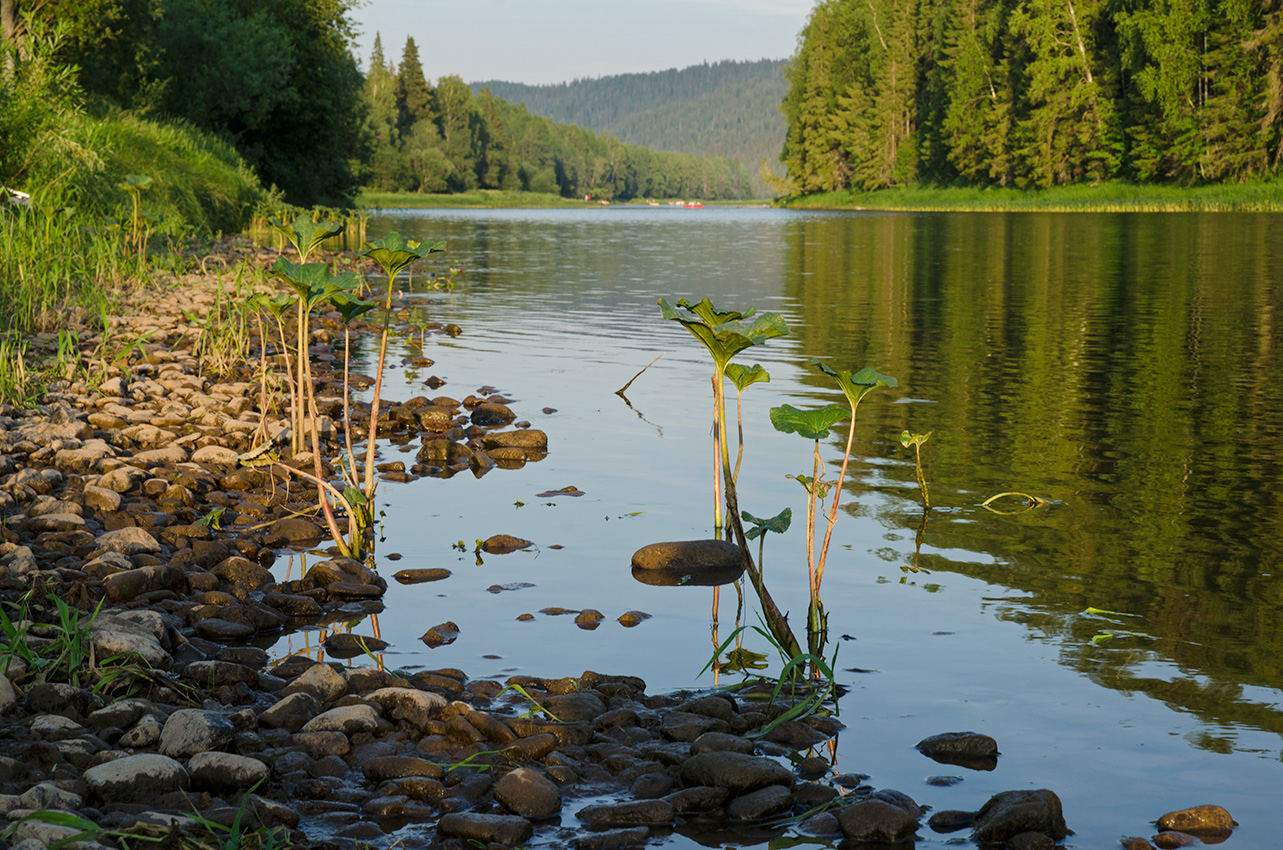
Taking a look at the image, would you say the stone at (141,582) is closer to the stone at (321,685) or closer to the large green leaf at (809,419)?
the stone at (321,685)

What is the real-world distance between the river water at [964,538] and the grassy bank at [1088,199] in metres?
38.2

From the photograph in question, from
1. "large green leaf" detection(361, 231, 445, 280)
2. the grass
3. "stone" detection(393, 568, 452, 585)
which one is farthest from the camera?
the grass

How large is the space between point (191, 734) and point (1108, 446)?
6.88 m

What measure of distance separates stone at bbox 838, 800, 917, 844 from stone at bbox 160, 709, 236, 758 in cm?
194

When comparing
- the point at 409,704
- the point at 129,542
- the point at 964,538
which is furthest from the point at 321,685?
the point at 964,538

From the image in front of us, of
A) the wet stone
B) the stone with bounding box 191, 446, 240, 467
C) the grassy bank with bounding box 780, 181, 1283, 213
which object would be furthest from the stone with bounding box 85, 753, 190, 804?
the grassy bank with bounding box 780, 181, 1283, 213

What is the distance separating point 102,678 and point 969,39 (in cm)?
7619

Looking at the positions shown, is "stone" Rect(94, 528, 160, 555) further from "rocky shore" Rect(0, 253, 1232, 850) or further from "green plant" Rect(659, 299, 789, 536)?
"green plant" Rect(659, 299, 789, 536)

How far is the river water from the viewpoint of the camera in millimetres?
4055

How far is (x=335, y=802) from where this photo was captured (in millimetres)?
3363

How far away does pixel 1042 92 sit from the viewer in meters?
62.6

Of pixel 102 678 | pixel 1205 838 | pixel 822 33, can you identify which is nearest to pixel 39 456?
pixel 102 678

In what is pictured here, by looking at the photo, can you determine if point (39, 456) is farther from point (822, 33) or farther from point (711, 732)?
point (822, 33)

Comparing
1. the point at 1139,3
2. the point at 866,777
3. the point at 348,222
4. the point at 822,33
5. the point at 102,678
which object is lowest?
the point at 866,777
